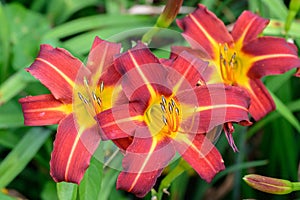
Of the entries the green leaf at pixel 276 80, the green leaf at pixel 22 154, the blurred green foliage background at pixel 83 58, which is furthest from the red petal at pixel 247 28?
the green leaf at pixel 22 154

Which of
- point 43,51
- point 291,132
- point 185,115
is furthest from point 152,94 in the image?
point 291,132

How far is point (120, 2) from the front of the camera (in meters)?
1.59

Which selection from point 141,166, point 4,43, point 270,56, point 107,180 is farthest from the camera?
point 4,43

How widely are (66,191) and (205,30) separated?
0.37 m

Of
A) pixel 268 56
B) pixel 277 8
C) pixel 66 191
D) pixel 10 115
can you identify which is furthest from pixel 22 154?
pixel 277 8

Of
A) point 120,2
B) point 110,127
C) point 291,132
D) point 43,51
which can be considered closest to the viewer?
point 110,127

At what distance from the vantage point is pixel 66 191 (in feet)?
3.04

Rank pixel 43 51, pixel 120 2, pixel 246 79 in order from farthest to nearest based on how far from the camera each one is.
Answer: pixel 120 2
pixel 246 79
pixel 43 51

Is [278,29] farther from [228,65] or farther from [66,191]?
[66,191]

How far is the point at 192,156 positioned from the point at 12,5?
904 mm

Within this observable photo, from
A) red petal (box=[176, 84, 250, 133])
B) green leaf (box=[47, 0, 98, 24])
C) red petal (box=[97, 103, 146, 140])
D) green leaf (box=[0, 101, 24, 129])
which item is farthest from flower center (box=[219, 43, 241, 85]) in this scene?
green leaf (box=[47, 0, 98, 24])

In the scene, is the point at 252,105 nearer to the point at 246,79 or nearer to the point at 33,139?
the point at 246,79

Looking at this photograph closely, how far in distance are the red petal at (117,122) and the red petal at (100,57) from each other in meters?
0.10

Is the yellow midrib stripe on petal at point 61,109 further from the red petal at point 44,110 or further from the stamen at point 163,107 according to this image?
the stamen at point 163,107
